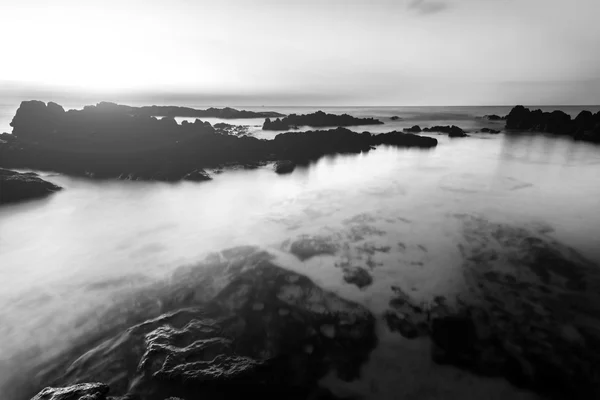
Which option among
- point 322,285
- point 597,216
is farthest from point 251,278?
point 597,216

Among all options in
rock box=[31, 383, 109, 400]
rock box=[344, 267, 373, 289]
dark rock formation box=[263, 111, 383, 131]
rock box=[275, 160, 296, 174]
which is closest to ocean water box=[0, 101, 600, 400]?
rock box=[344, 267, 373, 289]

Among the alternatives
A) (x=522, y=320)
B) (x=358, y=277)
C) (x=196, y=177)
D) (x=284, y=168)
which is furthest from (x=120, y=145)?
(x=522, y=320)

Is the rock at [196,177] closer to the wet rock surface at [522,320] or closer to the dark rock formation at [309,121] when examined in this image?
the wet rock surface at [522,320]

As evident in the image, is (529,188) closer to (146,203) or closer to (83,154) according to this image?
(146,203)

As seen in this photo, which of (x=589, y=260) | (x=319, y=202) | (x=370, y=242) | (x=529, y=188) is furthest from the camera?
(x=529, y=188)

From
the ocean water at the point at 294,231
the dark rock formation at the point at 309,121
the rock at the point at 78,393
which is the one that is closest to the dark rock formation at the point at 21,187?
the ocean water at the point at 294,231

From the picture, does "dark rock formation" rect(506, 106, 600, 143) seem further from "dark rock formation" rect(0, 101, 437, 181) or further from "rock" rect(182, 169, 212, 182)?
"rock" rect(182, 169, 212, 182)
